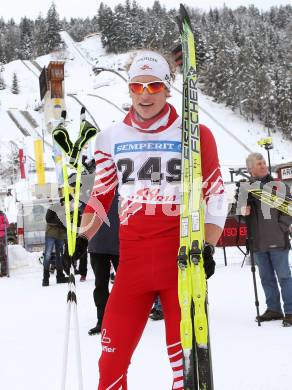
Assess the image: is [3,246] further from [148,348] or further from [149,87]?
[149,87]

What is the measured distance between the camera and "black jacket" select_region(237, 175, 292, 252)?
5.00 m

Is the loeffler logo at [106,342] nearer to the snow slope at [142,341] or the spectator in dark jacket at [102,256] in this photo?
the snow slope at [142,341]

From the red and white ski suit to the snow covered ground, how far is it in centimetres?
135

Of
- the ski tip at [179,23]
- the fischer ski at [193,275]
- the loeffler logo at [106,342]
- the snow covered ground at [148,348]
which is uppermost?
the ski tip at [179,23]

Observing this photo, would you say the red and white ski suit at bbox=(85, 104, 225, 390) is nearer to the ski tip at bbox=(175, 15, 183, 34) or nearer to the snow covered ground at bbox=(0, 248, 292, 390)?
the ski tip at bbox=(175, 15, 183, 34)

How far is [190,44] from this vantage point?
2443 mm

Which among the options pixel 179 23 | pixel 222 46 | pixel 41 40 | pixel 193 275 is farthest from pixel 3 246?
pixel 41 40

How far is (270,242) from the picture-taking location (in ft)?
16.4

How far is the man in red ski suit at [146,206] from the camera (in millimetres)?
2107

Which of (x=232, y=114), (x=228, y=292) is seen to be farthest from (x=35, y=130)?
(x=228, y=292)

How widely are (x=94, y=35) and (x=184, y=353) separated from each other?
123610 millimetres

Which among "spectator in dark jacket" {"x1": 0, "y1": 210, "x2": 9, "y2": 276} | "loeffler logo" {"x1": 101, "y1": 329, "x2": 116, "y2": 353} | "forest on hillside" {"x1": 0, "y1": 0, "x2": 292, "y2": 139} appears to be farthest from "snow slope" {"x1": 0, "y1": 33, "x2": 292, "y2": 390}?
"forest on hillside" {"x1": 0, "y1": 0, "x2": 292, "y2": 139}

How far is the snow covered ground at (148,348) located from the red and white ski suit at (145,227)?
1.35 m

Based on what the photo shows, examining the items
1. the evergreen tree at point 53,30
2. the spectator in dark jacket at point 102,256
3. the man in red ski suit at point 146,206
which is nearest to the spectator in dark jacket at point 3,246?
the spectator in dark jacket at point 102,256
